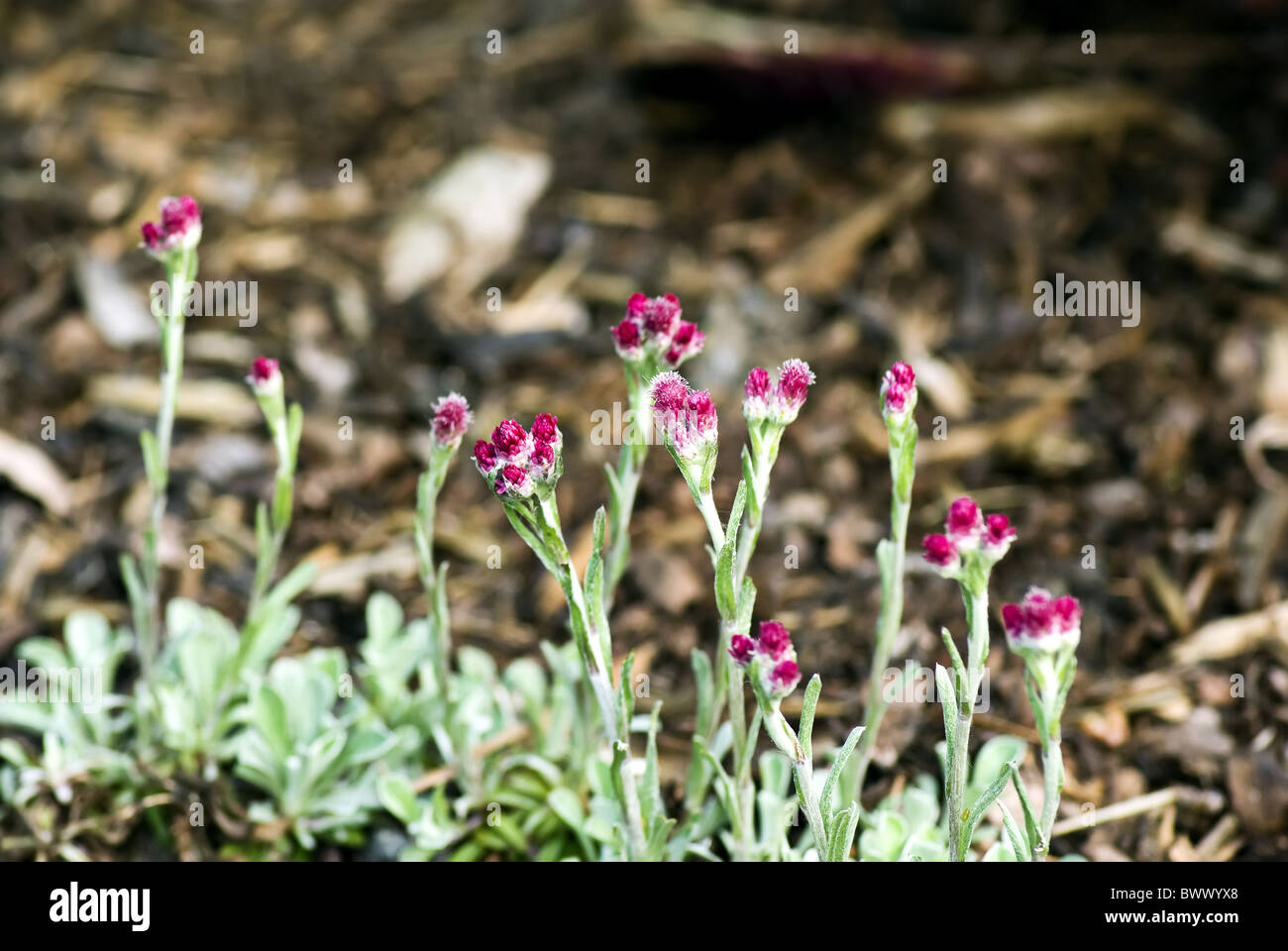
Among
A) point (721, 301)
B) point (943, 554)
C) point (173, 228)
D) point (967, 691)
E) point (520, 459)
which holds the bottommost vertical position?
point (967, 691)

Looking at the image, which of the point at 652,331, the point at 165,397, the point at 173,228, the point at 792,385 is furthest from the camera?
the point at 165,397

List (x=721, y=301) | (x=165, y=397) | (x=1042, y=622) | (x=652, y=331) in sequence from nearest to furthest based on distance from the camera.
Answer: (x=1042, y=622)
(x=652, y=331)
(x=165, y=397)
(x=721, y=301)

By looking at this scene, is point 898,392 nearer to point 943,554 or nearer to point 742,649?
point 943,554

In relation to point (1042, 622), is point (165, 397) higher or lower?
higher

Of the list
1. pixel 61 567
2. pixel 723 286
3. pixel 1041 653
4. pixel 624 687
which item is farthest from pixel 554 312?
pixel 1041 653

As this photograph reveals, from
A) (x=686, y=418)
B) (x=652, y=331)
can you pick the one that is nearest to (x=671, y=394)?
(x=686, y=418)

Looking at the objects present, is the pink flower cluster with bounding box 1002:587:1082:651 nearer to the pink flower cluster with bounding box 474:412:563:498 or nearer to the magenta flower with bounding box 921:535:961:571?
the magenta flower with bounding box 921:535:961:571

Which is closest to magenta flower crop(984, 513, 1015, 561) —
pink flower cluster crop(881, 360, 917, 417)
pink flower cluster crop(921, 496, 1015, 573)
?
pink flower cluster crop(921, 496, 1015, 573)
